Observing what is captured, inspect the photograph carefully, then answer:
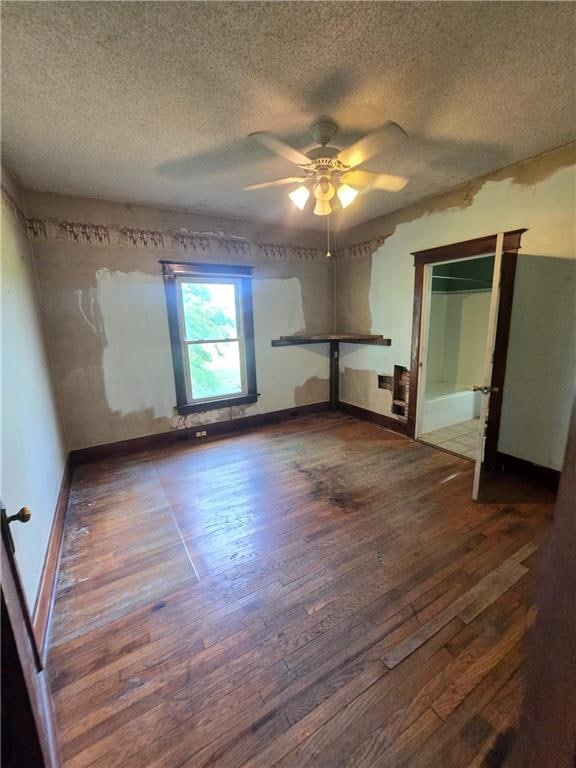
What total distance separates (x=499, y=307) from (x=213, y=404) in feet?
10.3

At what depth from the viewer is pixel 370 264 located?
12.7 ft

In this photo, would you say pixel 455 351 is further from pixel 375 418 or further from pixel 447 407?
pixel 375 418

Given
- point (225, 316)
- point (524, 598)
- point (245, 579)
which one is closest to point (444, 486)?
point (524, 598)

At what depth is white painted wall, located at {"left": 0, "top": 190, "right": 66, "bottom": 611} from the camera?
1.45m

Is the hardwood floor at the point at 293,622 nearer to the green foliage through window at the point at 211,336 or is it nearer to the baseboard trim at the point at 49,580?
the baseboard trim at the point at 49,580

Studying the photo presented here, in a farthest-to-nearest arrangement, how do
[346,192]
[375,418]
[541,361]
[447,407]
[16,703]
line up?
[375,418] → [447,407] → [541,361] → [346,192] → [16,703]

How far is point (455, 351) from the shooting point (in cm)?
490

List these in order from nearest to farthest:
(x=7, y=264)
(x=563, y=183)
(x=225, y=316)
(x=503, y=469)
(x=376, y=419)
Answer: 1. (x=7, y=264)
2. (x=563, y=183)
3. (x=503, y=469)
4. (x=225, y=316)
5. (x=376, y=419)

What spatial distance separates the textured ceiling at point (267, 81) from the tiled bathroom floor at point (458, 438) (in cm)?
249

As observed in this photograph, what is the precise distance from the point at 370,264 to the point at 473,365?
2302mm

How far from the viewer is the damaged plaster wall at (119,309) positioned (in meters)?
2.88

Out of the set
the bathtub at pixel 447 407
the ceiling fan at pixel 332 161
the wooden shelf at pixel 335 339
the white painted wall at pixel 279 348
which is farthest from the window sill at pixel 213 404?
the ceiling fan at pixel 332 161

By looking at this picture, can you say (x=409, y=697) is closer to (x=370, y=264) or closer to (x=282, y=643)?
(x=282, y=643)

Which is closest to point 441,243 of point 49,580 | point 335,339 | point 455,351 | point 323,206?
point 335,339
